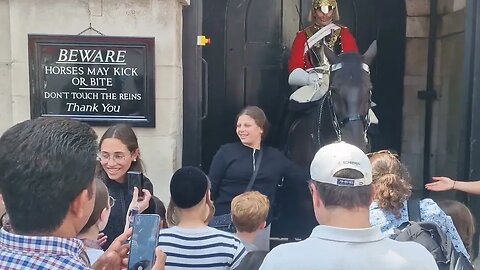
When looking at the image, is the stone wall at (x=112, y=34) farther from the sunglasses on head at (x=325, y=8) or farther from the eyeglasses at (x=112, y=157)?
the sunglasses on head at (x=325, y=8)

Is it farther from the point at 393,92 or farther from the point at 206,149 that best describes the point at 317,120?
the point at 393,92

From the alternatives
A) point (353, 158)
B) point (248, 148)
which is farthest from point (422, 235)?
point (248, 148)

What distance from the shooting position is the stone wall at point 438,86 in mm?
6125

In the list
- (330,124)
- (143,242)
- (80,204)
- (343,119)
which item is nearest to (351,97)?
(343,119)

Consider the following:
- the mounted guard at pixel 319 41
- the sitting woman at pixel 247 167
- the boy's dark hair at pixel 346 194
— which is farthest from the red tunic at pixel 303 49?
the boy's dark hair at pixel 346 194

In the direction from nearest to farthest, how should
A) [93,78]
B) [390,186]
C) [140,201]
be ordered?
[390,186]
[140,201]
[93,78]

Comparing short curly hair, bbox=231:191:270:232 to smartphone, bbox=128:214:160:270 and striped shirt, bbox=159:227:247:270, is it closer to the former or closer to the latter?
striped shirt, bbox=159:227:247:270

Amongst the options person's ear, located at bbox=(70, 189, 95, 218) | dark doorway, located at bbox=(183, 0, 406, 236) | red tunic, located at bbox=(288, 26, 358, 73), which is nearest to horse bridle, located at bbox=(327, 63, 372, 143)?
red tunic, located at bbox=(288, 26, 358, 73)

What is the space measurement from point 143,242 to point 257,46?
4874mm

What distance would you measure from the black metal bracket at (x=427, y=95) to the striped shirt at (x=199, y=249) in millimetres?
4808

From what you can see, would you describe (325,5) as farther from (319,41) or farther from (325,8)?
(319,41)

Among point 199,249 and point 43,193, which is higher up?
point 43,193

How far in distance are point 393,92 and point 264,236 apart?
378 cm

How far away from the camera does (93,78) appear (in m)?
4.30
